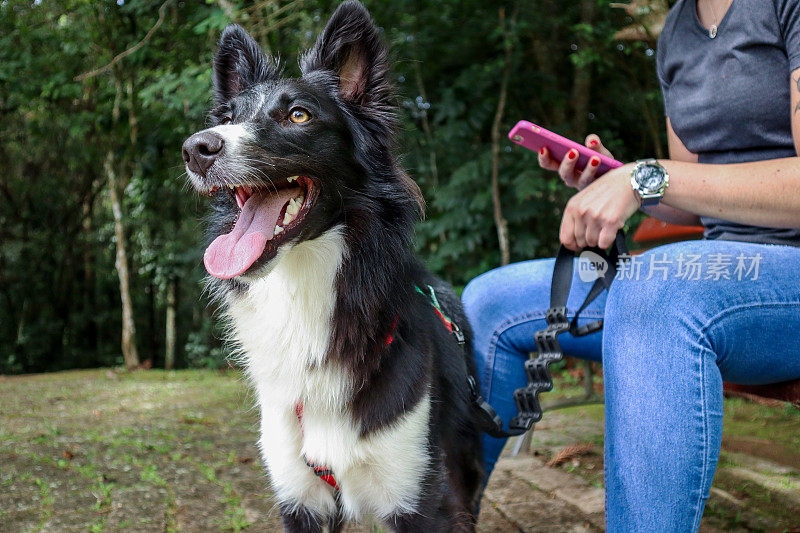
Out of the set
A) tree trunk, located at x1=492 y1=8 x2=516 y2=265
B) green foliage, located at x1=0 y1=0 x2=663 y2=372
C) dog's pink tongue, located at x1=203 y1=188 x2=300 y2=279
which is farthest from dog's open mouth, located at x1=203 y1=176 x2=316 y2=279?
tree trunk, located at x1=492 y1=8 x2=516 y2=265

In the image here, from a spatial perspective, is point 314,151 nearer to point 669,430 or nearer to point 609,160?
point 609,160

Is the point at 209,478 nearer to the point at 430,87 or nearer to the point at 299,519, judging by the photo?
the point at 299,519

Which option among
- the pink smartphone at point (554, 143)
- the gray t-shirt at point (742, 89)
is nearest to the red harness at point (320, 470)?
the pink smartphone at point (554, 143)

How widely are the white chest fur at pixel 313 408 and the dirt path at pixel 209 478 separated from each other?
1.09ft

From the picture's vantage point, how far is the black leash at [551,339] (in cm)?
167

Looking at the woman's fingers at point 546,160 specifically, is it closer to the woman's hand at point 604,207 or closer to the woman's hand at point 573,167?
the woman's hand at point 573,167

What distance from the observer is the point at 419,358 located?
1.67 meters

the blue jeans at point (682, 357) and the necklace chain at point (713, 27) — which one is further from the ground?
the necklace chain at point (713, 27)

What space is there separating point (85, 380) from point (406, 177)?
648 cm

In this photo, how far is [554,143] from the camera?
1.64 meters

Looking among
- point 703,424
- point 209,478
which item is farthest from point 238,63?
point 209,478

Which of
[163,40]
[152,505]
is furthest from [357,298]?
[163,40]

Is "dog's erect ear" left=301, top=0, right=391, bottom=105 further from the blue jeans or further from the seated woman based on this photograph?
the blue jeans

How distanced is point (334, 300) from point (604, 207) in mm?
738
